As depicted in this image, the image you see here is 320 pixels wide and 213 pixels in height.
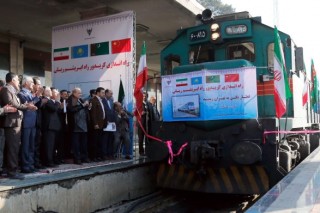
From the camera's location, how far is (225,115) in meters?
6.49

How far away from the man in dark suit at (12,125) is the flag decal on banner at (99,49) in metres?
3.64

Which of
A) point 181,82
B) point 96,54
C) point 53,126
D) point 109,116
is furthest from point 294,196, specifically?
point 96,54

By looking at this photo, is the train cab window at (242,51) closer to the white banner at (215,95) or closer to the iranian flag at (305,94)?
the white banner at (215,95)

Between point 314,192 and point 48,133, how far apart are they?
456cm

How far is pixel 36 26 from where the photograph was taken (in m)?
12.8

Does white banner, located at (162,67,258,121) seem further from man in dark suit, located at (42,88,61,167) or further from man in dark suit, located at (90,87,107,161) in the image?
man in dark suit, located at (42,88,61,167)

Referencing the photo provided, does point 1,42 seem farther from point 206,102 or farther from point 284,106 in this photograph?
point 284,106

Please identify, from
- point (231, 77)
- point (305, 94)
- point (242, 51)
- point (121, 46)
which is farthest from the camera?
point (121, 46)

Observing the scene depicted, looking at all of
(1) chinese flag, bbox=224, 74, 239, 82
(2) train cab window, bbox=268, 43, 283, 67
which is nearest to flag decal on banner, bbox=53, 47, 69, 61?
(1) chinese flag, bbox=224, 74, 239, 82

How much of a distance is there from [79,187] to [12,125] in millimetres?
1454

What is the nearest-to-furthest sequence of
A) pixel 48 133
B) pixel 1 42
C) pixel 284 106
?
pixel 284 106 < pixel 48 133 < pixel 1 42

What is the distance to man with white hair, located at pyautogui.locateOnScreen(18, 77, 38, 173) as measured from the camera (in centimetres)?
613

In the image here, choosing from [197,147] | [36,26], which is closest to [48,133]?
[197,147]

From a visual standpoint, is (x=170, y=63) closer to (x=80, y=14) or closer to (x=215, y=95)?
(x=215, y=95)
